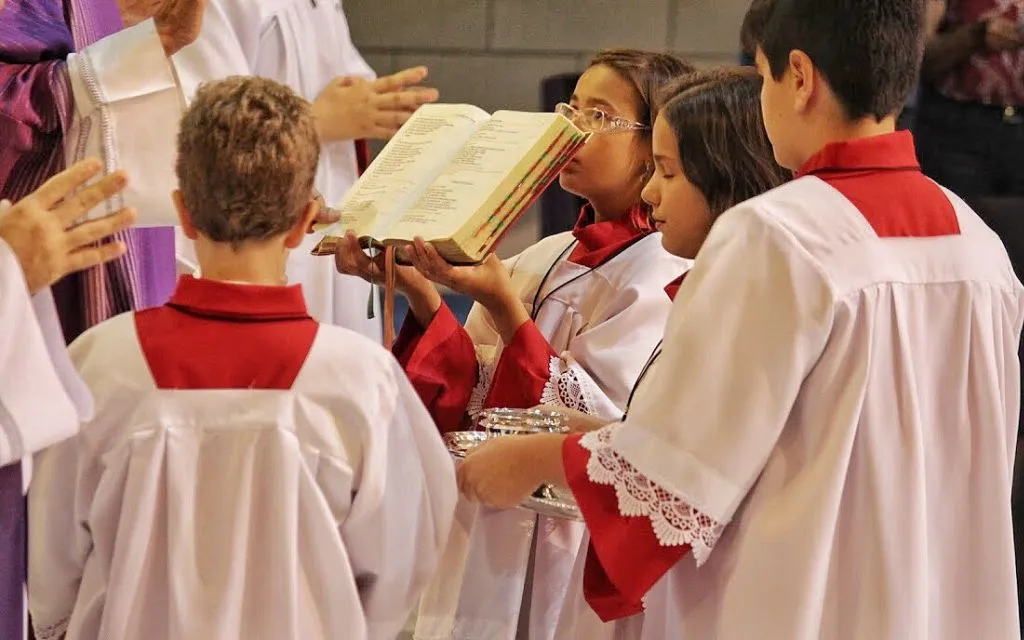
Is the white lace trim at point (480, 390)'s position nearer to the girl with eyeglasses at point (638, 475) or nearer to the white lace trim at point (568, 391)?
the white lace trim at point (568, 391)

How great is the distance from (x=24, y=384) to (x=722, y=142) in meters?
1.05

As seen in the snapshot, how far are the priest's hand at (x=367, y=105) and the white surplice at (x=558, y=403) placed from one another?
0.59 metres

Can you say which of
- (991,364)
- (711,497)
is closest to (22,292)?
(711,497)

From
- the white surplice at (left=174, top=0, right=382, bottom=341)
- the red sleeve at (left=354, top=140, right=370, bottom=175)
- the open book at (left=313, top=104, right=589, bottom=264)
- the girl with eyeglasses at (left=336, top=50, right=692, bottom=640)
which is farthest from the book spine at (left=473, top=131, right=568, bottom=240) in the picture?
the red sleeve at (left=354, top=140, right=370, bottom=175)

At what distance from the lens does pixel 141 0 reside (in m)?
2.23

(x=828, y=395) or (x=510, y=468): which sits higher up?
(x=828, y=395)

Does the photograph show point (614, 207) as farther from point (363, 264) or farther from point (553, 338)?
point (363, 264)

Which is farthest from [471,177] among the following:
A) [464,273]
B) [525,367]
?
[525,367]

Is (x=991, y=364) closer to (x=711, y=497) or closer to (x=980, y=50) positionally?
(x=711, y=497)

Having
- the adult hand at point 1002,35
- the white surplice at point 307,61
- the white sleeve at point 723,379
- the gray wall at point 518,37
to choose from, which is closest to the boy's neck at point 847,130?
the white sleeve at point 723,379

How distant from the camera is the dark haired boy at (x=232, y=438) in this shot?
5.14ft

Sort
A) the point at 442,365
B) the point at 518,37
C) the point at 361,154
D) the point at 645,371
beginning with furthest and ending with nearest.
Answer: the point at 518,37 → the point at 361,154 → the point at 442,365 → the point at 645,371

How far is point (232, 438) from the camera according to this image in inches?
62.2

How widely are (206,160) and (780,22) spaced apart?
73cm
